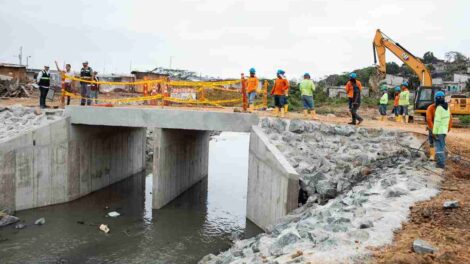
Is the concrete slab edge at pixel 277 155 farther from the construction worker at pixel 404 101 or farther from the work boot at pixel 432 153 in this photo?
the construction worker at pixel 404 101

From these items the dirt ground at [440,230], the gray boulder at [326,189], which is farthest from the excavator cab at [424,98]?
the dirt ground at [440,230]

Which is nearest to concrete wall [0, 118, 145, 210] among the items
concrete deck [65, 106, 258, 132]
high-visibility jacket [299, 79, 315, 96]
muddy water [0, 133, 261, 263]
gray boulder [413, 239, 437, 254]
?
muddy water [0, 133, 261, 263]

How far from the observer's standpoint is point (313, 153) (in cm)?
1292

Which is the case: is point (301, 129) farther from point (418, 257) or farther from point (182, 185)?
point (418, 257)

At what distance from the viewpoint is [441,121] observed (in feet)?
32.7

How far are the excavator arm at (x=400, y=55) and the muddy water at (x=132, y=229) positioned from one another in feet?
28.7

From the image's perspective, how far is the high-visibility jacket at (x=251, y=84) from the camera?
15.4 m

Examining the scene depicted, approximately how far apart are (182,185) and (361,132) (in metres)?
8.02

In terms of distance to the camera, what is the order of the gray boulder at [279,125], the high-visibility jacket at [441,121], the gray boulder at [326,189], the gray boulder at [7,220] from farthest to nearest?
the gray boulder at [279,125], the gray boulder at [7,220], the gray boulder at [326,189], the high-visibility jacket at [441,121]

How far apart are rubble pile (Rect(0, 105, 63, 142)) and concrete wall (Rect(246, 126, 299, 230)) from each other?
24.3ft

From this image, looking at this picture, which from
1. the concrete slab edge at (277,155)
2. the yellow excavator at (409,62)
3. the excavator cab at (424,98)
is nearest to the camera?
the concrete slab edge at (277,155)

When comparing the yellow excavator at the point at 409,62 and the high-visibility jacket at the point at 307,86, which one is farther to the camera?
the yellow excavator at the point at 409,62

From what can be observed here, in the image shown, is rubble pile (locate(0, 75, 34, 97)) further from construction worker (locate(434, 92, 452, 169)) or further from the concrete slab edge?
construction worker (locate(434, 92, 452, 169))

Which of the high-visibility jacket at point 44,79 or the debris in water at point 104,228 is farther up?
the high-visibility jacket at point 44,79
